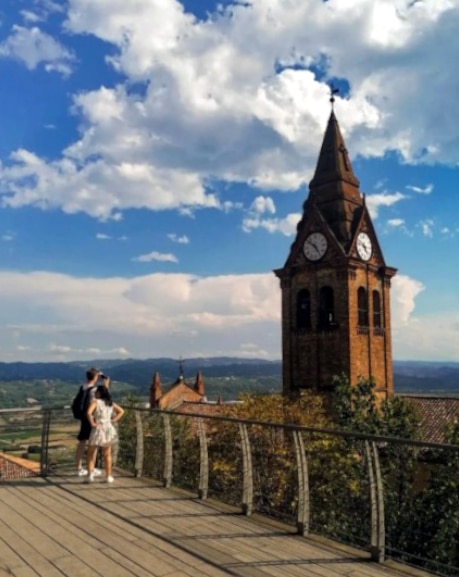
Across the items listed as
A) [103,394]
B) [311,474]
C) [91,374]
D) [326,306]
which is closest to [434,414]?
[326,306]

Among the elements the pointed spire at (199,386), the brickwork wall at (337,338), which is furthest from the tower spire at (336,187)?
the pointed spire at (199,386)

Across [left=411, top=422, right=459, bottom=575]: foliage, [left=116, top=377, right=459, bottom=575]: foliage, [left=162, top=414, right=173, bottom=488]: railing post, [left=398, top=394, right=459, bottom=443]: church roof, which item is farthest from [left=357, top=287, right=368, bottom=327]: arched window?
[left=162, top=414, right=173, bottom=488]: railing post

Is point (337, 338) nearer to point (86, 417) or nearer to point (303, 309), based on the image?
point (303, 309)

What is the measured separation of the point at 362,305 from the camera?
33656 mm

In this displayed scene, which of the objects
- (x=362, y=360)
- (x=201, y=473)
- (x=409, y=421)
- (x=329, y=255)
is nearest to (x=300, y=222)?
(x=329, y=255)

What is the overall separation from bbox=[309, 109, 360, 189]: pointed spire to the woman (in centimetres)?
3077

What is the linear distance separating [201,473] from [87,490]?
1.73 metres

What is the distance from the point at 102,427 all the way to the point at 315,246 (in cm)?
2749

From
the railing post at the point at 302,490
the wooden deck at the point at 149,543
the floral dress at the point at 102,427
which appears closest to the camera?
the wooden deck at the point at 149,543

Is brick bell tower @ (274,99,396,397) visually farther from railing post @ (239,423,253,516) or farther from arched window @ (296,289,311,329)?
railing post @ (239,423,253,516)

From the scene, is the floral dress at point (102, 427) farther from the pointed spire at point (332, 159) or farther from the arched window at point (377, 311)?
the pointed spire at point (332, 159)

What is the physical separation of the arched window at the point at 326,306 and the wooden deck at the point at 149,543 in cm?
2661

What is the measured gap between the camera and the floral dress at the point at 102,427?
26.7 feet

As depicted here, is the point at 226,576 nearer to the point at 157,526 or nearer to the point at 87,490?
the point at 157,526
